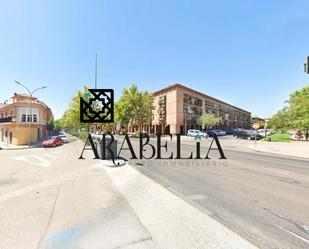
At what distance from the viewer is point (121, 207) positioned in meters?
5.61

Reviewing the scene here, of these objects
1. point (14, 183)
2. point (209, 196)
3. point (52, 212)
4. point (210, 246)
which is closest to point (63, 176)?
point (14, 183)

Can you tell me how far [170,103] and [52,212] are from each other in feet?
171

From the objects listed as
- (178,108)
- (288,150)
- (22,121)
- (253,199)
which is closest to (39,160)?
(253,199)

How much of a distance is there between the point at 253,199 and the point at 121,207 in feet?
12.5

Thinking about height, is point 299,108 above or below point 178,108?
below

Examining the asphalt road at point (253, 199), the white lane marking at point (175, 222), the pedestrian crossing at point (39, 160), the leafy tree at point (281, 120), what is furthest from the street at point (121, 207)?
the leafy tree at point (281, 120)

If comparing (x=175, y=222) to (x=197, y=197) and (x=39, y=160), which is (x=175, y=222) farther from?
(x=39, y=160)

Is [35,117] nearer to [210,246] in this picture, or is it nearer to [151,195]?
[151,195]

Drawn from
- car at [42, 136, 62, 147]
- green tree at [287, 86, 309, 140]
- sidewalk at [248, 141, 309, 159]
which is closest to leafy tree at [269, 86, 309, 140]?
green tree at [287, 86, 309, 140]

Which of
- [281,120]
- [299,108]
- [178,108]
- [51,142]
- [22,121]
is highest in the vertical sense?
[178,108]

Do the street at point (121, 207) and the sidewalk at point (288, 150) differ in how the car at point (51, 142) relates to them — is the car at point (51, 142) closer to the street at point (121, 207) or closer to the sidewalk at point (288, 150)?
the street at point (121, 207)

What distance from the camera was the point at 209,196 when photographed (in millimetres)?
6504

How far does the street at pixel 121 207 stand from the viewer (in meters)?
3.97

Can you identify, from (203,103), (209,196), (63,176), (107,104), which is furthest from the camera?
(203,103)
